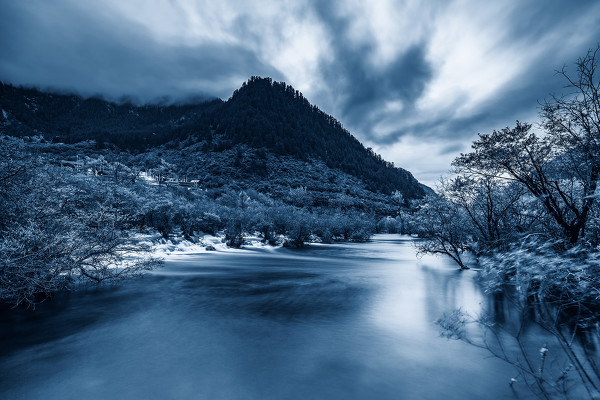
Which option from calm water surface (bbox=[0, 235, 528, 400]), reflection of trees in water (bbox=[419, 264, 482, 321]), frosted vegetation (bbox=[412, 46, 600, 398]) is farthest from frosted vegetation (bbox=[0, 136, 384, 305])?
reflection of trees in water (bbox=[419, 264, 482, 321])

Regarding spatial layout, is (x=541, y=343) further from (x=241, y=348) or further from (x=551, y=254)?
(x=241, y=348)

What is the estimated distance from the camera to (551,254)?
7.24 m

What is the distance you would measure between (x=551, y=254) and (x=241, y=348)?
34.0ft

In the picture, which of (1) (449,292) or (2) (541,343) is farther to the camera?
(1) (449,292)

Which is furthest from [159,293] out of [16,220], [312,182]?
[312,182]

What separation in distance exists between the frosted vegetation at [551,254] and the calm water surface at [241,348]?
1.42 meters

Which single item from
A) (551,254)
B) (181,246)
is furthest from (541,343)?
(181,246)

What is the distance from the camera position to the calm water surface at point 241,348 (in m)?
7.48

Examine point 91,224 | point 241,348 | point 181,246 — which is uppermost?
point 91,224

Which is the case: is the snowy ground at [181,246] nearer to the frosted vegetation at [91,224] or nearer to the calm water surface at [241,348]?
the frosted vegetation at [91,224]

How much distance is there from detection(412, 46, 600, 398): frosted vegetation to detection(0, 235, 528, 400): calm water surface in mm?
1420

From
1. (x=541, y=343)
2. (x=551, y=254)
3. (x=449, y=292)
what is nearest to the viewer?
(x=551, y=254)

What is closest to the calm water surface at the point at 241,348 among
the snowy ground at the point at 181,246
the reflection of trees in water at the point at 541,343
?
the reflection of trees in water at the point at 541,343

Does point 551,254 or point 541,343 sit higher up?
point 551,254
